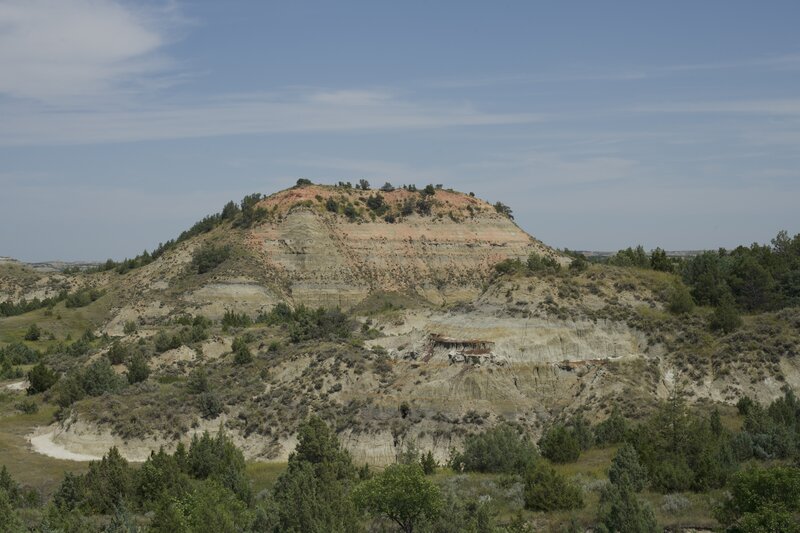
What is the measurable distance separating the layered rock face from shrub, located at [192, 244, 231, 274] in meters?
4.14

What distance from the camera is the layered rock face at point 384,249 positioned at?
9748 cm

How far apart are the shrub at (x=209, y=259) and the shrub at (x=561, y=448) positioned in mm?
61795

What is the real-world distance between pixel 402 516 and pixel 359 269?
72.1m

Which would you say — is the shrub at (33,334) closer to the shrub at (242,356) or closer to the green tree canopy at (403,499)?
the shrub at (242,356)

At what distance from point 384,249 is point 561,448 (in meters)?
66.9

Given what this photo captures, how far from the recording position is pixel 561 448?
1547 inches

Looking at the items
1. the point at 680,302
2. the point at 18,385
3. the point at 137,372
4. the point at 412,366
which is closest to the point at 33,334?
the point at 18,385

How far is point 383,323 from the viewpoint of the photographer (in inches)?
2832

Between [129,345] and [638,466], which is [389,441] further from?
[129,345]

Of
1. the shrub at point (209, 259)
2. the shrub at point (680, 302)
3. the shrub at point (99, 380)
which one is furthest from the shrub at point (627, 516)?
the shrub at point (209, 259)

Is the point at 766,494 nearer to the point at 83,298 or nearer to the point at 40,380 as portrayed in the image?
the point at 40,380

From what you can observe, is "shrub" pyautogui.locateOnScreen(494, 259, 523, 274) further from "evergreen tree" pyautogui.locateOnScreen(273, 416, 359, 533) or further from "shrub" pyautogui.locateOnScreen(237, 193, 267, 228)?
"shrub" pyautogui.locateOnScreen(237, 193, 267, 228)

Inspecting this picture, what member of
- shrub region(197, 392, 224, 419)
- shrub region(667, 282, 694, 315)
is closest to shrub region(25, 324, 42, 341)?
shrub region(197, 392, 224, 419)

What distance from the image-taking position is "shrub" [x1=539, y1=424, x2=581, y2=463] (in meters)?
39.1
